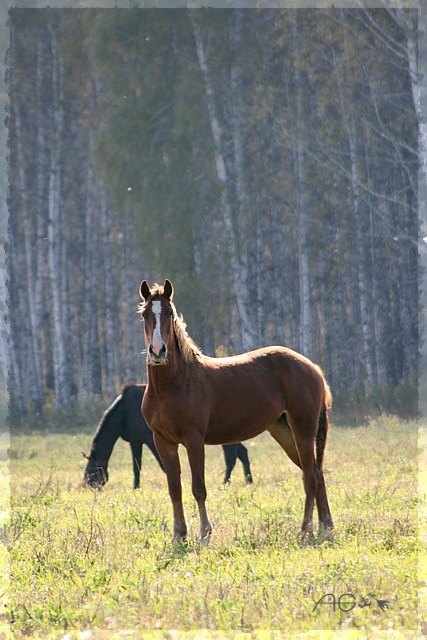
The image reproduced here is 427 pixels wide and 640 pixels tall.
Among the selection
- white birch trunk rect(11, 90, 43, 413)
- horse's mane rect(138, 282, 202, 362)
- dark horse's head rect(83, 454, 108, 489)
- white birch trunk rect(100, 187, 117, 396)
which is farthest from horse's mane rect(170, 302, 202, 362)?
white birch trunk rect(100, 187, 117, 396)

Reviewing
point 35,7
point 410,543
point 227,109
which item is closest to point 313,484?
point 410,543

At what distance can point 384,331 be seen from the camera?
113 feet

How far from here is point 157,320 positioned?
9.96m

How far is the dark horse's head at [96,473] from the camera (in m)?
15.3

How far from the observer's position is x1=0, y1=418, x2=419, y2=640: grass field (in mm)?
7441

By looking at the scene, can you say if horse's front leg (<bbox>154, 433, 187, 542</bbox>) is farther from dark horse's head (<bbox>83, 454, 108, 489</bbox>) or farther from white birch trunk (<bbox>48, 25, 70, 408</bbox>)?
white birch trunk (<bbox>48, 25, 70, 408</bbox>)

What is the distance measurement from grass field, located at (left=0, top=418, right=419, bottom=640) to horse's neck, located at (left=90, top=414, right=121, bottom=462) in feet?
2.49

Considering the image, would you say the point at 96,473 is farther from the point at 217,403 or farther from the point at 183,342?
the point at 183,342

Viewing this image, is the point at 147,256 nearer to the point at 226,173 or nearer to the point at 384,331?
the point at 226,173

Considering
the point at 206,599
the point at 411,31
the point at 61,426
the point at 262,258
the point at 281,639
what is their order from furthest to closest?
the point at 262,258 → the point at 61,426 → the point at 411,31 → the point at 206,599 → the point at 281,639

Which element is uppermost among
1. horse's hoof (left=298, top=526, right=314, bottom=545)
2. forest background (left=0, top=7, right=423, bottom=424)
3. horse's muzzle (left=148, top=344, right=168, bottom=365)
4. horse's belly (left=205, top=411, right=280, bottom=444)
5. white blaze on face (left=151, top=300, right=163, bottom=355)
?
forest background (left=0, top=7, right=423, bottom=424)

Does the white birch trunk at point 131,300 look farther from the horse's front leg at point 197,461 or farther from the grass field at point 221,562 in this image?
the horse's front leg at point 197,461

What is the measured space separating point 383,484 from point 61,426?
16066mm

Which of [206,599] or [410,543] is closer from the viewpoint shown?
[206,599]
